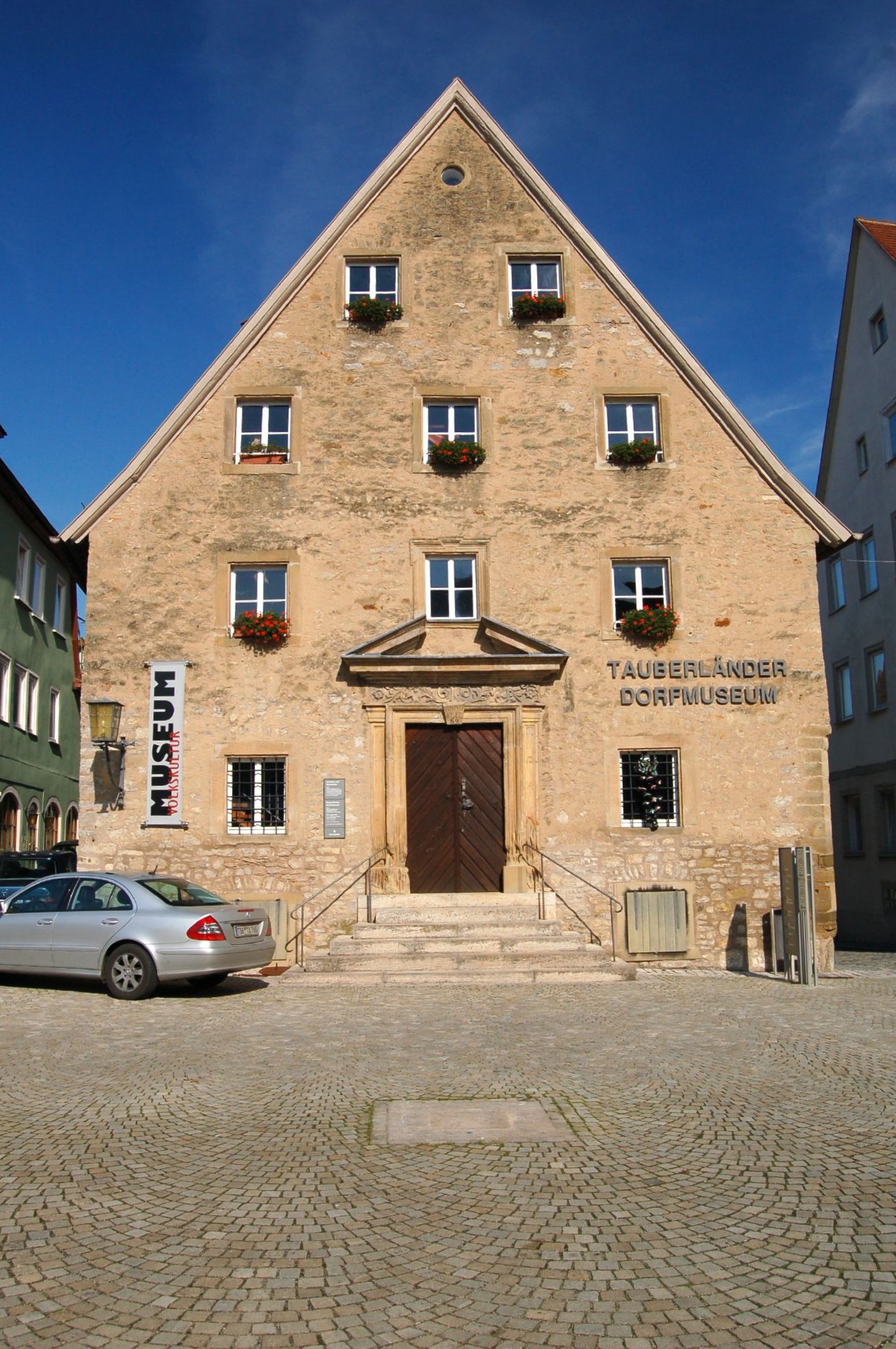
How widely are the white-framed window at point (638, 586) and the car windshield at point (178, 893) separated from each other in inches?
311

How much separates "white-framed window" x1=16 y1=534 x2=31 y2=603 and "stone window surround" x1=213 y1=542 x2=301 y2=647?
39.4 ft

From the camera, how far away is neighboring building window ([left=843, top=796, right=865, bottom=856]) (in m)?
28.8

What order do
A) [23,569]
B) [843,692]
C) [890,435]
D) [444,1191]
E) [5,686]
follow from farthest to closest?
[843,692] → [23,569] → [890,435] → [5,686] → [444,1191]

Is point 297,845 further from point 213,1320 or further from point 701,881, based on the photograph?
point 213,1320

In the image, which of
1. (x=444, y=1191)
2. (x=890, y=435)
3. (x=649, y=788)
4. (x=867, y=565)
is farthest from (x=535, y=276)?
(x=444, y=1191)

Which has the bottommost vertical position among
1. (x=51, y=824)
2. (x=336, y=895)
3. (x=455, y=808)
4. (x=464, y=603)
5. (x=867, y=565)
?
(x=336, y=895)

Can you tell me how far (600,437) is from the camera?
18.8 meters

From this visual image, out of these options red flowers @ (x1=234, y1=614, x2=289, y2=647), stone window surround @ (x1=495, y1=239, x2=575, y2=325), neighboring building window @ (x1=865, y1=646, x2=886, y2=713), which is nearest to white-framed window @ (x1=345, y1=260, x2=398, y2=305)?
stone window surround @ (x1=495, y1=239, x2=575, y2=325)

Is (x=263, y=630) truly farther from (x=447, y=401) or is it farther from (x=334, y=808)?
(x=447, y=401)

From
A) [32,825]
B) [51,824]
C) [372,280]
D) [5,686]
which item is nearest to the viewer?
[372,280]

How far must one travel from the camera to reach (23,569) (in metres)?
29.1

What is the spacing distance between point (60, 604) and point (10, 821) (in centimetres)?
762

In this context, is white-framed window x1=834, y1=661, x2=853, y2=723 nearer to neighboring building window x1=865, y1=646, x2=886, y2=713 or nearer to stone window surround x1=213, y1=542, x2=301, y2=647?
neighboring building window x1=865, y1=646, x2=886, y2=713

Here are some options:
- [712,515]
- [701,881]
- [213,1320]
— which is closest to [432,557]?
[712,515]
